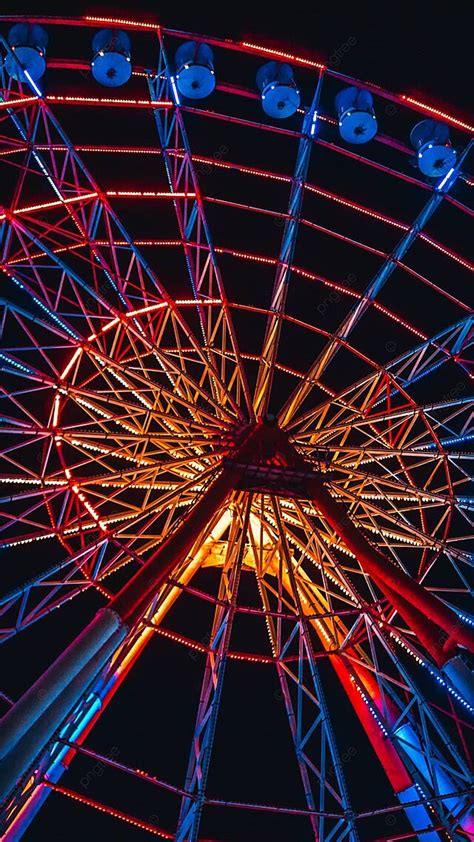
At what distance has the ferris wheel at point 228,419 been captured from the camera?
1703cm

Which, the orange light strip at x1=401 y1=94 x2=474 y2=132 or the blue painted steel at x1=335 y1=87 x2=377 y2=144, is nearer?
the orange light strip at x1=401 y1=94 x2=474 y2=132

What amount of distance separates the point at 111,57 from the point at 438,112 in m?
7.43

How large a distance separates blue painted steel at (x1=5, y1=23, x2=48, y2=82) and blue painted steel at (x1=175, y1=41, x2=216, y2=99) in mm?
3027

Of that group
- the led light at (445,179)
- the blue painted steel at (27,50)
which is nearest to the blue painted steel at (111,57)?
the blue painted steel at (27,50)

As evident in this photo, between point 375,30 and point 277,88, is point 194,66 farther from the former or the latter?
point 375,30

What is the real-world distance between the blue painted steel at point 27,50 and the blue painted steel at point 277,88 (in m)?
5.06

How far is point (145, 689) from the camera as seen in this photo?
34.7 metres

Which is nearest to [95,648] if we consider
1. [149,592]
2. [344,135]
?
[149,592]

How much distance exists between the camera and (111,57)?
1695 cm

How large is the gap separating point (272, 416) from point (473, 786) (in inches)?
378

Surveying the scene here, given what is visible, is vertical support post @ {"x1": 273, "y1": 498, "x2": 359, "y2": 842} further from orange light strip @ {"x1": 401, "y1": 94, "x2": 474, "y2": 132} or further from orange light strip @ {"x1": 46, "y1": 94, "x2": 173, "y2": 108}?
orange light strip @ {"x1": 46, "y1": 94, "x2": 173, "y2": 108}

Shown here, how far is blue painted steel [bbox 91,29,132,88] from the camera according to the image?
16984 millimetres

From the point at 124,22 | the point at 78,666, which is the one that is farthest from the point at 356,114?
the point at 78,666

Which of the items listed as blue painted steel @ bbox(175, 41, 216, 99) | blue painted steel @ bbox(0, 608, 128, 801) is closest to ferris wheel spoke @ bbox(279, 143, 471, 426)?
blue painted steel @ bbox(175, 41, 216, 99)
